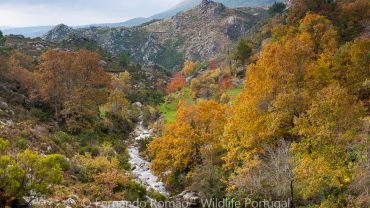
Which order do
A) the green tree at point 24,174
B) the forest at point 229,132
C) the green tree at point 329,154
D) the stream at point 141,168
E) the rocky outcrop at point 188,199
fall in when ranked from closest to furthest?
the green tree at point 24,174 → the green tree at point 329,154 → the forest at point 229,132 → the rocky outcrop at point 188,199 → the stream at point 141,168

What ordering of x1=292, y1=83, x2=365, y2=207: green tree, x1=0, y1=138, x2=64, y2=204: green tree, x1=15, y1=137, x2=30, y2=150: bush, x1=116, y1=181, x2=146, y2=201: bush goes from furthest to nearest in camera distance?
x1=15, y1=137, x2=30, y2=150: bush < x1=116, y1=181, x2=146, y2=201: bush < x1=292, y1=83, x2=365, y2=207: green tree < x1=0, y1=138, x2=64, y2=204: green tree

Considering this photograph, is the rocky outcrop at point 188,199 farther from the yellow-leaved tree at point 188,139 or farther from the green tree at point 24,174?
the green tree at point 24,174

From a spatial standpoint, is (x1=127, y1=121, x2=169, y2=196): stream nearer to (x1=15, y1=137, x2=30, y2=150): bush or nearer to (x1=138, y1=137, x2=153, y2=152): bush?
(x1=138, y1=137, x2=153, y2=152): bush

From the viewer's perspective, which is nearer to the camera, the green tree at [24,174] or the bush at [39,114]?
the green tree at [24,174]

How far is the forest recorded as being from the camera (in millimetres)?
20531

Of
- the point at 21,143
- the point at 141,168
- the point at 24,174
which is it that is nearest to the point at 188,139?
the point at 141,168

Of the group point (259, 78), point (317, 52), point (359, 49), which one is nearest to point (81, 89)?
point (259, 78)

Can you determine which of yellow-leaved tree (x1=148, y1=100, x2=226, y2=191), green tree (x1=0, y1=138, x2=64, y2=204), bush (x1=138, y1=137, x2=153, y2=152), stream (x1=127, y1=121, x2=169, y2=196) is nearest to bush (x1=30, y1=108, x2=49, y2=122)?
stream (x1=127, y1=121, x2=169, y2=196)

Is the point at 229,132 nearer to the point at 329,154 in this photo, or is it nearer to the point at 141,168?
the point at 329,154

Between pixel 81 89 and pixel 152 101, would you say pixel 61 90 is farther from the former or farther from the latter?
pixel 152 101

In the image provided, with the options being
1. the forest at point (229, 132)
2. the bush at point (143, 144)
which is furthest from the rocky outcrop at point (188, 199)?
the bush at point (143, 144)

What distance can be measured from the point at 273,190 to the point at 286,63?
47.3 ft

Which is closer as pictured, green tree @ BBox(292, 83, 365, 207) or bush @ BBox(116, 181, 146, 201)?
green tree @ BBox(292, 83, 365, 207)

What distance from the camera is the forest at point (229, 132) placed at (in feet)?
67.4
